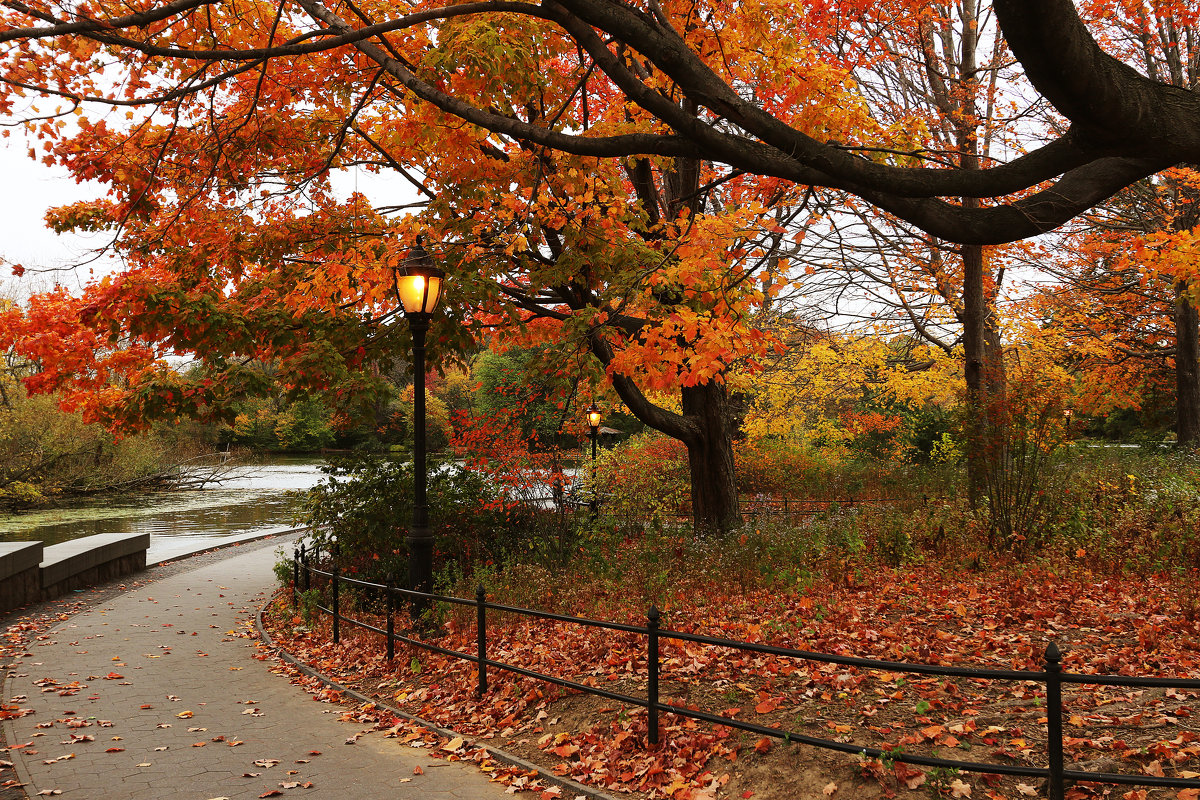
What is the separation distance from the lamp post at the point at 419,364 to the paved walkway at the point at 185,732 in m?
1.68

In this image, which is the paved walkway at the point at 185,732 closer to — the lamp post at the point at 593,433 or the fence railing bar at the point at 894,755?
the fence railing bar at the point at 894,755

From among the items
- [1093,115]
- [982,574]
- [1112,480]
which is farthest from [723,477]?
[1093,115]

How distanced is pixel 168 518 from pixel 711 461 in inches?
920

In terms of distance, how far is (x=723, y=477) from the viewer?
13.5 meters

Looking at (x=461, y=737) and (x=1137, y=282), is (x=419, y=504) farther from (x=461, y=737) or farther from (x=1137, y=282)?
(x=1137, y=282)

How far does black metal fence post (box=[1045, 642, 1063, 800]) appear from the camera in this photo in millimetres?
3477

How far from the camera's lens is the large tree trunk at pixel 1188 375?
1909 centimetres

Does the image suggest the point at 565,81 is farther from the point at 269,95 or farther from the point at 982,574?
the point at 982,574

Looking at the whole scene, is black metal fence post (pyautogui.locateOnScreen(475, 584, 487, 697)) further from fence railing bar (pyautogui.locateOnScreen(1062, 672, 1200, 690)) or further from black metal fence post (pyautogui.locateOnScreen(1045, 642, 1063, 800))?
fence railing bar (pyautogui.locateOnScreen(1062, 672, 1200, 690))

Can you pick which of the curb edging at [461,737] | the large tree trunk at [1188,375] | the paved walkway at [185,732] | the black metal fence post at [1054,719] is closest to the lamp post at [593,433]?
the curb edging at [461,737]

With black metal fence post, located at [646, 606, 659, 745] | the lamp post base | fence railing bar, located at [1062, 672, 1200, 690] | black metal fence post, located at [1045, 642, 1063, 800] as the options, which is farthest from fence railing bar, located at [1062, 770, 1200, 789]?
the lamp post base

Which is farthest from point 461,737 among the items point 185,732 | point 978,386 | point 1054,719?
point 978,386

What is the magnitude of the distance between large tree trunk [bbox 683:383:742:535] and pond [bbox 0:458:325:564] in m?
8.80

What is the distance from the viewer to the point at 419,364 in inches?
336
